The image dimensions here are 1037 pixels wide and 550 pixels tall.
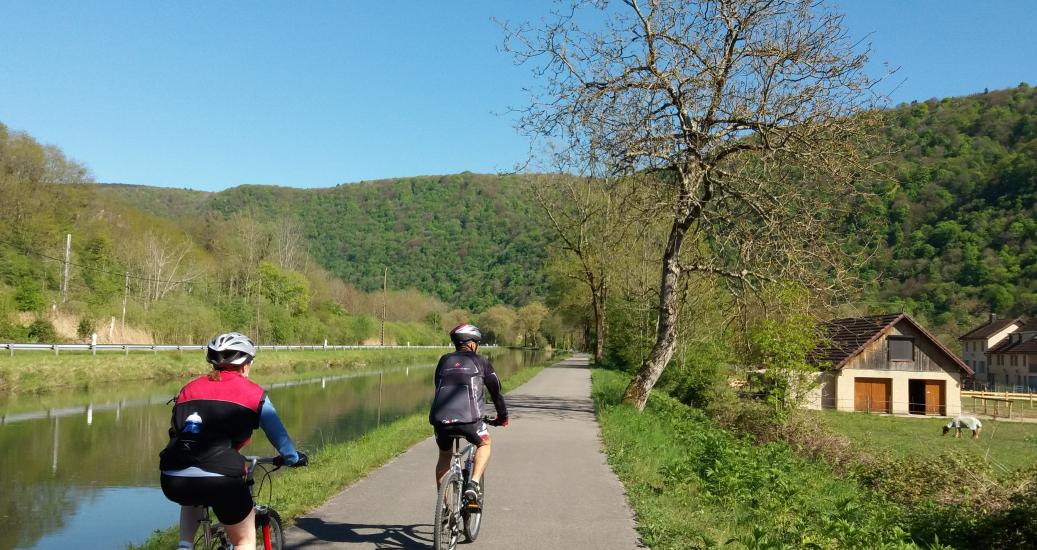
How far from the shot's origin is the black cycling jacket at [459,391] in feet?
19.8

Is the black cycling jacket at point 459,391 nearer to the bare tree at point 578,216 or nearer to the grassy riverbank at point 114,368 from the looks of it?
the grassy riverbank at point 114,368

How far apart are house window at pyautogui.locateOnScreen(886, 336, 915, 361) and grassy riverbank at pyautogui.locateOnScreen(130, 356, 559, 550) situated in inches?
1584

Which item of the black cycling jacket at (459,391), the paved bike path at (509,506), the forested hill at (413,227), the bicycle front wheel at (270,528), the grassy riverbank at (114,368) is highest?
the forested hill at (413,227)

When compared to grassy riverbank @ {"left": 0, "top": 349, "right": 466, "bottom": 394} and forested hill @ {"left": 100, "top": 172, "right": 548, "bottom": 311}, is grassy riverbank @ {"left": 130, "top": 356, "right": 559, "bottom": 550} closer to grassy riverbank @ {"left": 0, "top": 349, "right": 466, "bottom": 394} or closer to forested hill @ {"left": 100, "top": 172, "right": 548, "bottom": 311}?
grassy riverbank @ {"left": 0, "top": 349, "right": 466, "bottom": 394}

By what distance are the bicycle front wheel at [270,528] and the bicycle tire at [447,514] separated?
1332mm

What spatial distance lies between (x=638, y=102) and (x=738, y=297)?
4862 millimetres

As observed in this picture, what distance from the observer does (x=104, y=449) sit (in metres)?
16.7

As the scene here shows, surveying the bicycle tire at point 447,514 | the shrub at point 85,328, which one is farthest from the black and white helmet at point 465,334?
the shrub at point 85,328

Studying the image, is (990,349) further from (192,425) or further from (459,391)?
(192,425)

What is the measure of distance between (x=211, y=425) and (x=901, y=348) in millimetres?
50457

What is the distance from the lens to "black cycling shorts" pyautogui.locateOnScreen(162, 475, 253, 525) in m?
3.67

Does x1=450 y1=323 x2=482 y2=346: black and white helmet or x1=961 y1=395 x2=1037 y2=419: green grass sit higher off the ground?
x1=450 y1=323 x2=482 y2=346: black and white helmet

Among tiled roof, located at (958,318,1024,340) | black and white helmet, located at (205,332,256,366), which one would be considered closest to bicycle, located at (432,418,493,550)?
black and white helmet, located at (205,332,256,366)

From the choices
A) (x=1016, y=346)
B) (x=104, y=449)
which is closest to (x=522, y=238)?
(x=1016, y=346)
